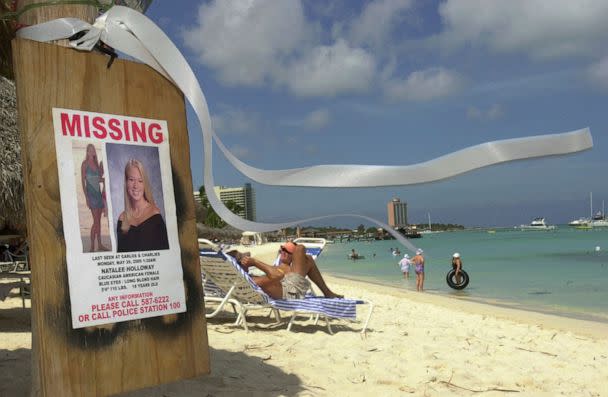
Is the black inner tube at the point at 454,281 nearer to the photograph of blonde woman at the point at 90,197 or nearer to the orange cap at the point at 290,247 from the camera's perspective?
the orange cap at the point at 290,247

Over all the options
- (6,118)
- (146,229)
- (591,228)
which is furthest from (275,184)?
(591,228)

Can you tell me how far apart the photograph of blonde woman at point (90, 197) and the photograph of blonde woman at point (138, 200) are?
0.12ft

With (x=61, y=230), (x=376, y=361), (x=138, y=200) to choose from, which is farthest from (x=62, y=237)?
(x=376, y=361)

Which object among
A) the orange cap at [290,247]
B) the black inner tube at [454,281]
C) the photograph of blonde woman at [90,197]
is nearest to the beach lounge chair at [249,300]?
the orange cap at [290,247]

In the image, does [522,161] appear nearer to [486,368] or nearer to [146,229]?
[146,229]

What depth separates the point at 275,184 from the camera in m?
1.34

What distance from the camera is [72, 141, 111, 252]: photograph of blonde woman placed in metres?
1.54

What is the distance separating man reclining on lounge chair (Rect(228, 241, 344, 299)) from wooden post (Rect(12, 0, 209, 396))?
348 cm

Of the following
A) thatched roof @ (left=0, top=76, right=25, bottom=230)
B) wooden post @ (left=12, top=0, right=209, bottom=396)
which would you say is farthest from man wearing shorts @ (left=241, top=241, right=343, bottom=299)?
wooden post @ (left=12, top=0, right=209, bottom=396)

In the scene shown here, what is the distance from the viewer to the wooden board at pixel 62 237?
4.83 ft

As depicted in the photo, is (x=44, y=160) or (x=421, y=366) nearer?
(x=44, y=160)

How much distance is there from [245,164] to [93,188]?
0.45 meters

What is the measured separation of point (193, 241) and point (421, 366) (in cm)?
234

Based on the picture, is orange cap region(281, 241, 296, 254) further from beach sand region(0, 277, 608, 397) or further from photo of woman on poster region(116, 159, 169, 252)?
photo of woman on poster region(116, 159, 169, 252)
